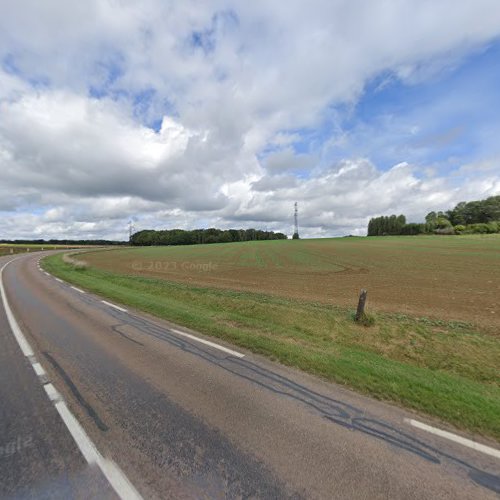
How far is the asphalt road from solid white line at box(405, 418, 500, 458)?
0.28 feet

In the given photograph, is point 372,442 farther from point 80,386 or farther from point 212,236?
point 212,236

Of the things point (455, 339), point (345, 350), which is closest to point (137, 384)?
point (345, 350)

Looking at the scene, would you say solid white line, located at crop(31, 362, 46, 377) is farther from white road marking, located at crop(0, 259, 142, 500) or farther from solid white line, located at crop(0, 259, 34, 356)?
solid white line, located at crop(0, 259, 34, 356)

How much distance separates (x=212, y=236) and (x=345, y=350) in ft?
508

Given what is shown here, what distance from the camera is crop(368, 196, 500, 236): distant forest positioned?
11444 centimetres

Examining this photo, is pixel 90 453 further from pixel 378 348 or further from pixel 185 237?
pixel 185 237

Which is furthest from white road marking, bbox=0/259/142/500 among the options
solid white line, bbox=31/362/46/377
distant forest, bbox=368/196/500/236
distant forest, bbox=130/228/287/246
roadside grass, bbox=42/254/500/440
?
distant forest, bbox=130/228/287/246

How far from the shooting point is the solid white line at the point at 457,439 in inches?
129

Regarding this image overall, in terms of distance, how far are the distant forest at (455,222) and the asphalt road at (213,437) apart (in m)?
135

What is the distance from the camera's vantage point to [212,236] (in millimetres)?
158750

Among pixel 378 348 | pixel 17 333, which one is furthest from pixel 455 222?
pixel 17 333

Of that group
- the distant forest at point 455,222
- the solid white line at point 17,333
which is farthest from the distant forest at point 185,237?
the solid white line at point 17,333

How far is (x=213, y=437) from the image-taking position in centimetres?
352

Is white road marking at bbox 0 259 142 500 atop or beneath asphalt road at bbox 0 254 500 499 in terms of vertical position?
atop
